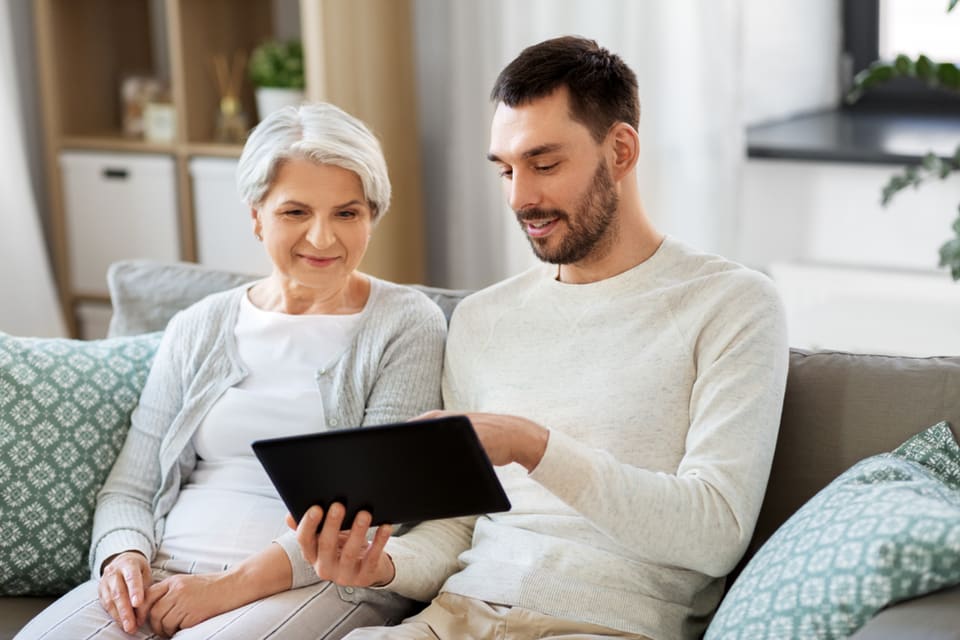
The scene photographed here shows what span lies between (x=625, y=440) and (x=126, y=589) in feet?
2.17

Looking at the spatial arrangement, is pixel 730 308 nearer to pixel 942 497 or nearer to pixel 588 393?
pixel 588 393

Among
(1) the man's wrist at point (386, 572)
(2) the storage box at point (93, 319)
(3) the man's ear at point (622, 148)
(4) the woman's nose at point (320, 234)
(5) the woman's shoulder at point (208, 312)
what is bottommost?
(2) the storage box at point (93, 319)

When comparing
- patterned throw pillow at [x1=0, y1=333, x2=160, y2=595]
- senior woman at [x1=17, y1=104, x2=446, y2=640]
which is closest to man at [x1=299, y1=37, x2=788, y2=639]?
senior woman at [x1=17, y1=104, x2=446, y2=640]

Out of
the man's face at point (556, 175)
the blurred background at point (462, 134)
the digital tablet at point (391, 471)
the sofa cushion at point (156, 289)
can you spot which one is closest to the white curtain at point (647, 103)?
the blurred background at point (462, 134)

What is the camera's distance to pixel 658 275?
5.59 ft

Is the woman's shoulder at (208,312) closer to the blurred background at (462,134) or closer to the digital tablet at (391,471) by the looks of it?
the digital tablet at (391,471)

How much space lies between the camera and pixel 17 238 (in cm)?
361

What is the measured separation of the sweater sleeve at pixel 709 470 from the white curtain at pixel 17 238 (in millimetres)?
2463

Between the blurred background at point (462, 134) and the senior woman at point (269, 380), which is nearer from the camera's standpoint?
the senior woman at point (269, 380)

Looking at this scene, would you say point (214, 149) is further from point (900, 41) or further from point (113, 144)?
point (900, 41)

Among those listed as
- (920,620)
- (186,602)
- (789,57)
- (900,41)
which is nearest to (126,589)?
(186,602)

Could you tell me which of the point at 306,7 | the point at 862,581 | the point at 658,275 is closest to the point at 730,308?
the point at 658,275

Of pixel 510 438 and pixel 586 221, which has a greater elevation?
pixel 586 221

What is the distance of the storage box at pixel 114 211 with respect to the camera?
11.8ft
